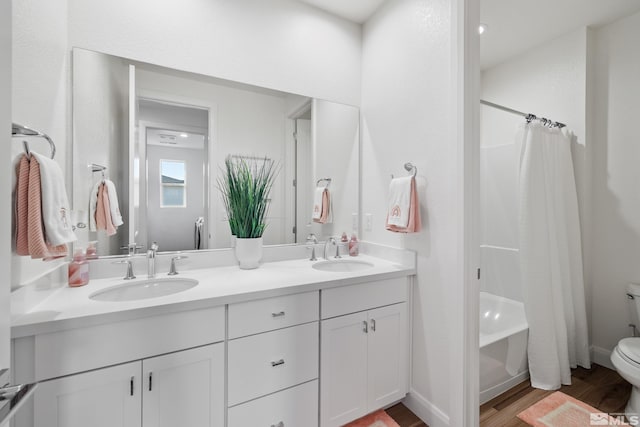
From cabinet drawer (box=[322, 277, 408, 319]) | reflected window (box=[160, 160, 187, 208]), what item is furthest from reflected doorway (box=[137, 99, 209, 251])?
cabinet drawer (box=[322, 277, 408, 319])

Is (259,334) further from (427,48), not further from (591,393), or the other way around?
(591,393)

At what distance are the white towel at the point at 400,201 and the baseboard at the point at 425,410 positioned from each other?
1026mm

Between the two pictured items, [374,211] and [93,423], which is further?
[374,211]

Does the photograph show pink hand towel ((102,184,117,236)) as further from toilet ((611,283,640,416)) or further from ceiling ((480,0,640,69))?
toilet ((611,283,640,416))

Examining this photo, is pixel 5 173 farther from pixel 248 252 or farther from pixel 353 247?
pixel 353 247

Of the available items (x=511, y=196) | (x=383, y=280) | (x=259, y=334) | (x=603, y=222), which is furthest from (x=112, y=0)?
(x=603, y=222)

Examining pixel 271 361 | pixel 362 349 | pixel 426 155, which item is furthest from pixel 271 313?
pixel 426 155

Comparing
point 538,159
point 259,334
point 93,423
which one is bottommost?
point 93,423

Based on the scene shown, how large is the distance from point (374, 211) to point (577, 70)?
6.47 feet

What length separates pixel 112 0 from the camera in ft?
4.73

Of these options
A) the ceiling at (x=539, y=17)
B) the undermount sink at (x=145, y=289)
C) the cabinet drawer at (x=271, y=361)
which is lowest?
the cabinet drawer at (x=271, y=361)

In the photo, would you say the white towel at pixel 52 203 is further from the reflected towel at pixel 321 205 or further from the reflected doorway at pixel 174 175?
the reflected towel at pixel 321 205

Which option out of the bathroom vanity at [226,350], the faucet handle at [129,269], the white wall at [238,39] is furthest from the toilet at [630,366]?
the faucet handle at [129,269]

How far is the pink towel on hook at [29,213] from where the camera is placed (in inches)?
34.4
